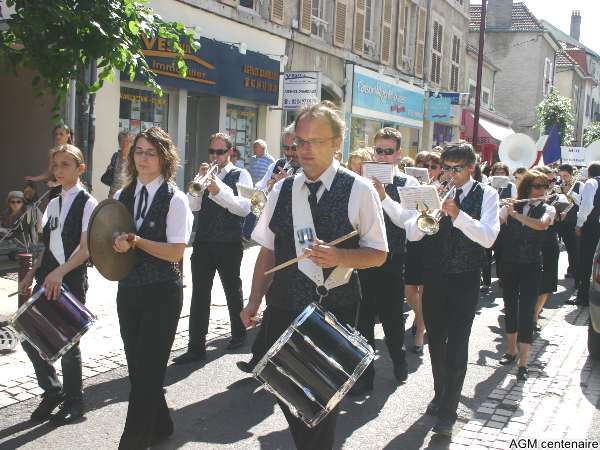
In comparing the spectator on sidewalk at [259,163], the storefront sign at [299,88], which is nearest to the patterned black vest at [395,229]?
the spectator on sidewalk at [259,163]

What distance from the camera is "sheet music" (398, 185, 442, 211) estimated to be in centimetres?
468

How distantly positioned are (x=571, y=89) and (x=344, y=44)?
3660 cm

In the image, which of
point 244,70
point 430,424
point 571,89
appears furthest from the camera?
point 571,89

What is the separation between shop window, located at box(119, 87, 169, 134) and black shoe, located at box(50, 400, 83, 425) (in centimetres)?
779

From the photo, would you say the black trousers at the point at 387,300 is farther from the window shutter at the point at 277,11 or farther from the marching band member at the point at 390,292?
the window shutter at the point at 277,11

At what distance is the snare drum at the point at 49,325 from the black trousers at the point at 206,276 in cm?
187

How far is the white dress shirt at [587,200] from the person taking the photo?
993 centimetres

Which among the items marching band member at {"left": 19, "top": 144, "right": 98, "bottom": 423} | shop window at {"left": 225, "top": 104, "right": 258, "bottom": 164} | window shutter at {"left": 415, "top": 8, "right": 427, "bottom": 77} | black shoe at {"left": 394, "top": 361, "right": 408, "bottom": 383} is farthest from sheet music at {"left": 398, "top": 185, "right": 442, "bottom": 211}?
window shutter at {"left": 415, "top": 8, "right": 427, "bottom": 77}

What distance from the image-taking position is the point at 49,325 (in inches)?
171

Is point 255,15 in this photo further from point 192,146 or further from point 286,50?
point 192,146

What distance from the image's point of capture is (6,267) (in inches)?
365

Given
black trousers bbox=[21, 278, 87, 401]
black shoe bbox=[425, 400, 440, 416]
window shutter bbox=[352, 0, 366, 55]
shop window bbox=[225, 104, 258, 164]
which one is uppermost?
window shutter bbox=[352, 0, 366, 55]

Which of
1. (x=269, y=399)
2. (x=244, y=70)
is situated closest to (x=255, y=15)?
(x=244, y=70)

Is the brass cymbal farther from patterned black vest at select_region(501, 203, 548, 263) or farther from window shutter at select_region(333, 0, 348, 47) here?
window shutter at select_region(333, 0, 348, 47)
